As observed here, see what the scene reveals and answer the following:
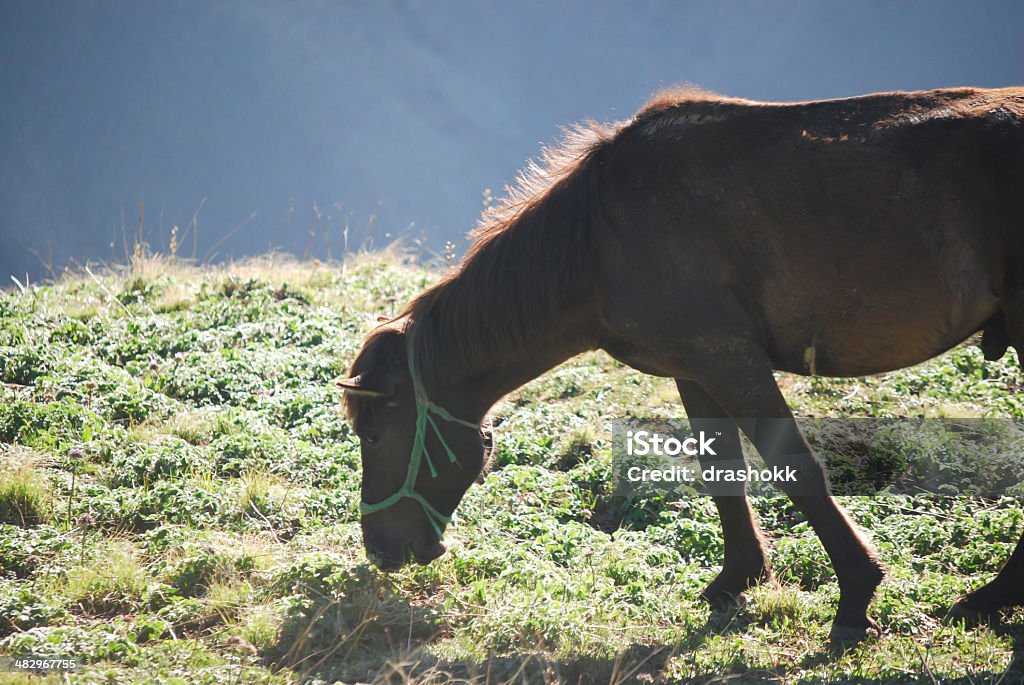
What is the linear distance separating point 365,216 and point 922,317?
2332 cm

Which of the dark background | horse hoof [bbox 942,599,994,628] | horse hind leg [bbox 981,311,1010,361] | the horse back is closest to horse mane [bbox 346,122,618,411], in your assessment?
the horse back

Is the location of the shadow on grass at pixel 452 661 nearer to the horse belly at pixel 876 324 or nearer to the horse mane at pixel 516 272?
the horse mane at pixel 516 272

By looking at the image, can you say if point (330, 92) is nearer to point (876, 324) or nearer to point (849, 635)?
point (876, 324)

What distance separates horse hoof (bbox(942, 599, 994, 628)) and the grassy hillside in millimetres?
75

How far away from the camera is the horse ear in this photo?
4.13m

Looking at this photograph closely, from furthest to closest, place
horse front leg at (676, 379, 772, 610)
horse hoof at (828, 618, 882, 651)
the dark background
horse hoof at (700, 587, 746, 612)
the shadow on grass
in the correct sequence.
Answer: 1. the dark background
2. horse front leg at (676, 379, 772, 610)
3. horse hoof at (700, 587, 746, 612)
4. horse hoof at (828, 618, 882, 651)
5. the shadow on grass

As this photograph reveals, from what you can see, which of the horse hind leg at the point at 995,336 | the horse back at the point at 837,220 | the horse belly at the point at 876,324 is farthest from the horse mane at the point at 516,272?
the horse hind leg at the point at 995,336

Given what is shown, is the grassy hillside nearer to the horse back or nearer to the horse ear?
the horse ear

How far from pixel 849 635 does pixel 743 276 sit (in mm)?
1641

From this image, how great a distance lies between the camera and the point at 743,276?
3.86 metres

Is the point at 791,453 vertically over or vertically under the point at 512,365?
under

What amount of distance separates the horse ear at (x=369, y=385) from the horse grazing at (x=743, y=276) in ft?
0.04

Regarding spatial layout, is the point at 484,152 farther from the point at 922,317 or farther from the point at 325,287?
the point at 922,317

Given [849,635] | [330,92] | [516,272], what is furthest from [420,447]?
[330,92]
